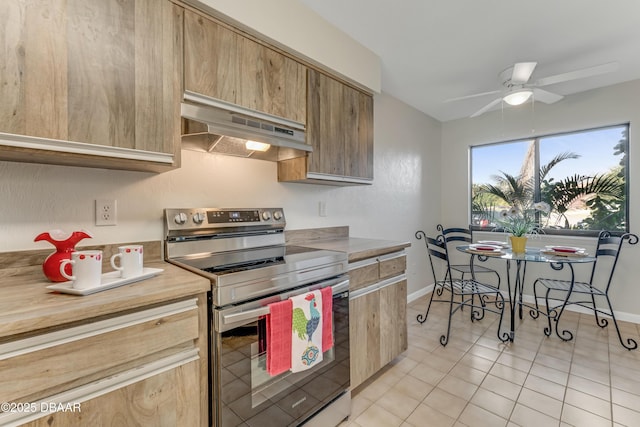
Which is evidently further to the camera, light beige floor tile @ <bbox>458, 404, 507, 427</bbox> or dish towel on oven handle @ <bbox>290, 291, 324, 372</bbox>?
light beige floor tile @ <bbox>458, 404, 507, 427</bbox>

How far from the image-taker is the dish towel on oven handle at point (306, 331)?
4.44 feet

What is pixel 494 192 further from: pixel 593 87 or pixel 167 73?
pixel 167 73

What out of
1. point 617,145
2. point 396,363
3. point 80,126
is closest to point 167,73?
point 80,126

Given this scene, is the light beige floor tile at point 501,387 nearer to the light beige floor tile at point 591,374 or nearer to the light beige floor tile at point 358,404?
the light beige floor tile at point 591,374

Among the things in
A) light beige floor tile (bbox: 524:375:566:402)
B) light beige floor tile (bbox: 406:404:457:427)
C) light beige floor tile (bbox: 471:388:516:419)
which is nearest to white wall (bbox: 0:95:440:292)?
light beige floor tile (bbox: 406:404:457:427)

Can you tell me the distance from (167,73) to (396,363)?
2.36 metres

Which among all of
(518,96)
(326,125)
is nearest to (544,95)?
(518,96)

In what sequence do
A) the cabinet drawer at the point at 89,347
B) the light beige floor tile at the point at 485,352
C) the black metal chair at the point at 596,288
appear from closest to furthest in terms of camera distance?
the cabinet drawer at the point at 89,347, the light beige floor tile at the point at 485,352, the black metal chair at the point at 596,288

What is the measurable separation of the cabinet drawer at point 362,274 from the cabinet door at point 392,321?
159mm

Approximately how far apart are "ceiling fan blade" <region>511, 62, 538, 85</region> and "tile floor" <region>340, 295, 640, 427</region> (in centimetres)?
220

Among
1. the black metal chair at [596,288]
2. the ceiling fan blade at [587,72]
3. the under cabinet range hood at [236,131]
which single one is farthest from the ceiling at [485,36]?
the black metal chair at [596,288]

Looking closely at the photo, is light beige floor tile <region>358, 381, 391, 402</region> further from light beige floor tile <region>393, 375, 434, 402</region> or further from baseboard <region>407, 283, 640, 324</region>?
baseboard <region>407, 283, 640, 324</region>

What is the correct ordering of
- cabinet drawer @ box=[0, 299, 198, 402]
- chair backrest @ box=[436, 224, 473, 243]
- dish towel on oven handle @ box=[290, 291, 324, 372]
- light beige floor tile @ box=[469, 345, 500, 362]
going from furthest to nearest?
chair backrest @ box=[436, 224, 473, 243] → light beige floor tile @ box=[469, 345, 500, 362] → dish towel on oven handle @ box=[290, 291, 324, 372] → cabinet drawer @ box=[0, 299, 198, 402]

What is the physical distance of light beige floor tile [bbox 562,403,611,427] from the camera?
1593 mm
